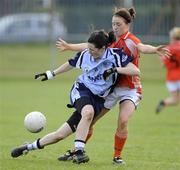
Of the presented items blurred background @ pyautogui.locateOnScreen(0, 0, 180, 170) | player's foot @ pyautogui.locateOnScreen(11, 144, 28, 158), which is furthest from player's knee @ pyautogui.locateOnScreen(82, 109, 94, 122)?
blurred background @ pyautogui.locateOnScreen(0, 0, 180, 170)

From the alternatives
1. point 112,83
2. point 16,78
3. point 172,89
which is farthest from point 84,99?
point 16,78

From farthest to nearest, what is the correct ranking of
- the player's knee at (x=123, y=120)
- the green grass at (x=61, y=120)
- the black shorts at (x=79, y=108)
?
1. the green grass at (x=61, y=120)
2. the player's knee at (x=123, y=120)
3. the black shorts at (x=79, y=108)

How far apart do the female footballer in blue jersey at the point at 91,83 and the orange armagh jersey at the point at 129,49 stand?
11cm

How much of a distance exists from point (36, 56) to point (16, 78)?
1867 millimetres

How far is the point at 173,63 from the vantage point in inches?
683

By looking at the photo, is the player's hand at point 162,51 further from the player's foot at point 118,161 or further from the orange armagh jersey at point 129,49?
the player's foot at point 118,161

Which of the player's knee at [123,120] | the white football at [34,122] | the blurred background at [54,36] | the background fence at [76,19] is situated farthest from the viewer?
the background fence at [76,19]

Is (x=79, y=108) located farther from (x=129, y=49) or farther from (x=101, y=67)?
(x=129, y=49)

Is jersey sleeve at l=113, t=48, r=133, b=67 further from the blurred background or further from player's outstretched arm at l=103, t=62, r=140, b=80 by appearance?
the blurred background

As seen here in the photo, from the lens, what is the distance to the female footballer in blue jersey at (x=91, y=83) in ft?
27.7

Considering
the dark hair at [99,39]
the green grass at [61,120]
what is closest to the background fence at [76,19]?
the green grass at [61,120]

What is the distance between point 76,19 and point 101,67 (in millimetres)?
20213

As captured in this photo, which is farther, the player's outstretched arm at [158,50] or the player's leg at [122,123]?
the player's leg at [122,123]

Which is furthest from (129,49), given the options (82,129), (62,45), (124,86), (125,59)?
(82,129)
